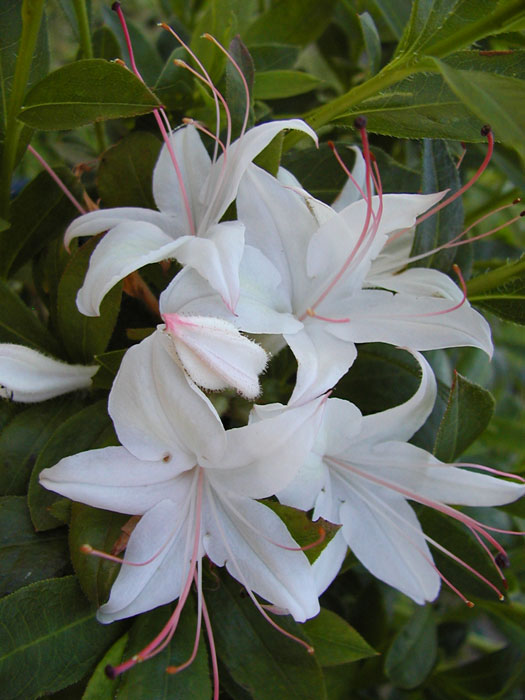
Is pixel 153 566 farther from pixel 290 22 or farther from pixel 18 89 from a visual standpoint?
pixel 290 22

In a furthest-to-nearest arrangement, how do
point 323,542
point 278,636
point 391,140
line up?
1. point 391,140
2. point 278,636
3. point 323,542

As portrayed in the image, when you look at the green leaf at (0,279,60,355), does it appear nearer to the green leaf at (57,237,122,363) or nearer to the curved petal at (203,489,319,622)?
the green leaf at (57,237,122,363)

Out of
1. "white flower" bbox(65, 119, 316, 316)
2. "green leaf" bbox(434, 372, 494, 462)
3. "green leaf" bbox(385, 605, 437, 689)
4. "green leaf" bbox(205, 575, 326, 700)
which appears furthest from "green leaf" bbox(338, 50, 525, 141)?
"green leaf" bbox(385, 605, 437, 689)

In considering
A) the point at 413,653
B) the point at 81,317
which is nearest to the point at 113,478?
the point at 81,317

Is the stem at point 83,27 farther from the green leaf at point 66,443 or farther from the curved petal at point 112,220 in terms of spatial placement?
the green leaf at point 66,443

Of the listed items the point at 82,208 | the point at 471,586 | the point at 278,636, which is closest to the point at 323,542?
the point at 278,636

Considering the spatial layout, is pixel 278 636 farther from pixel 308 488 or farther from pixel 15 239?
pixel 15 239

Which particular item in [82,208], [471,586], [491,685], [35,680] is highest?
[82,208]
